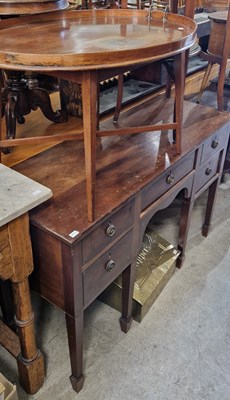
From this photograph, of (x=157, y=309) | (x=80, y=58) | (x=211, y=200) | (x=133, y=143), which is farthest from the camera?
(x=211, y=200)

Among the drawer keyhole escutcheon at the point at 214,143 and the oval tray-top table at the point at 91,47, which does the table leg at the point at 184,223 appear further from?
the oval tray-top table at the point at 91,47

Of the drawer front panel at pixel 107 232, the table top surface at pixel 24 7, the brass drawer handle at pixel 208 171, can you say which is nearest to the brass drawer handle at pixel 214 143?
the brass drawer handle at pixel 208 171

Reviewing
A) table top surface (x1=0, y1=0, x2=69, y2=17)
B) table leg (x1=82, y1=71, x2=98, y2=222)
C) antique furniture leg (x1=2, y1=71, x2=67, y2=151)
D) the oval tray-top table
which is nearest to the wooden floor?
antique furniture leg (x1=2, y1=71, x2=67, y2=151)

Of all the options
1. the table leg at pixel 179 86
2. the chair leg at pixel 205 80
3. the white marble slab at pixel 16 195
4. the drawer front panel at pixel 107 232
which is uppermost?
the table leg at pixel 179 86

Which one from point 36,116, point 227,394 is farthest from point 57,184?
point 227,394

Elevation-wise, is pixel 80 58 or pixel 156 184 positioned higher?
pixel 80 58

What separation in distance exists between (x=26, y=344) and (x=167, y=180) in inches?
30.4

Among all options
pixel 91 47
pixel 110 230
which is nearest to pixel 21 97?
pixel 91 47

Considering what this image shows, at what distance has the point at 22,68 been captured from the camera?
944 millimetres

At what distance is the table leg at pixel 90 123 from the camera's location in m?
0.98

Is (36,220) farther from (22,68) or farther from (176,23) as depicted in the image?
(176,23)

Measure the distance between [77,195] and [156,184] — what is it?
332mm

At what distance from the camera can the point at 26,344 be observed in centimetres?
129

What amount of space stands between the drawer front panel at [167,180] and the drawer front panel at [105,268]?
15cm
